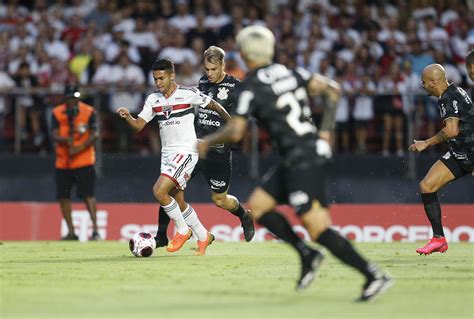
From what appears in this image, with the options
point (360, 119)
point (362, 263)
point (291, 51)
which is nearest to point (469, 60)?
point (362, 263)

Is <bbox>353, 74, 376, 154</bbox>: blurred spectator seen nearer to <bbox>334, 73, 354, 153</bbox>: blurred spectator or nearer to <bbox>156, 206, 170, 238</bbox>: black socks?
<bbox>334, 73, 354, 153</bbox>: blurred spectator

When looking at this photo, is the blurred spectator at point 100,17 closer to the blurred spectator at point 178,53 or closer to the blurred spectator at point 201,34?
the blurred spectator at point 201,34

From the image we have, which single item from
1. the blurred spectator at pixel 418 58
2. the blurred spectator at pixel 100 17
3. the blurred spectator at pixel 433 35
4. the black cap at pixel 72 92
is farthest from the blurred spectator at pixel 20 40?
the blurred spectator at pixel 433 35

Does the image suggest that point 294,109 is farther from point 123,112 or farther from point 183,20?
point 183,20

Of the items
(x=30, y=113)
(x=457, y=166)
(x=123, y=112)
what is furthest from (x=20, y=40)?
(x=457, y=166)

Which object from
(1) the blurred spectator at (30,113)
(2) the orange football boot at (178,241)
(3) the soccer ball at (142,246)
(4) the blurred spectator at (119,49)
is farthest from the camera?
(4) the blurred spectator at (119,49)

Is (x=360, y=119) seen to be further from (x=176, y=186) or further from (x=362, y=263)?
(x=362, y=263)

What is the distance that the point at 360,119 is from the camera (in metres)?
20.9

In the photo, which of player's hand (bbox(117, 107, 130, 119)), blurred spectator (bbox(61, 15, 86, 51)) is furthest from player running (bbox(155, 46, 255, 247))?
blurred spectator (bbox(61, 15, 86, 51))

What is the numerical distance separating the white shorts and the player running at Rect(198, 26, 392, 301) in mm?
4351

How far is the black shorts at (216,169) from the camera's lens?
15.4 meters

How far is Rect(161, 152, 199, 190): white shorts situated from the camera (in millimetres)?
13919

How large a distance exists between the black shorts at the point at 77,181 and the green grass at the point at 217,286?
13.2 ft

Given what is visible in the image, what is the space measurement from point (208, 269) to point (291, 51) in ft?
34.4
